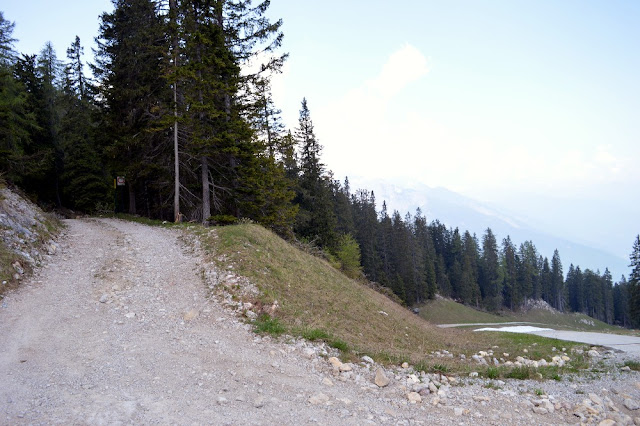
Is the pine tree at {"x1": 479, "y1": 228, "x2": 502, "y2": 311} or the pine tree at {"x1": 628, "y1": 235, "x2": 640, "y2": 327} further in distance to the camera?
the pine tree at {"x1": 479, "y1": 228, "x2": 502, "y2": 311}

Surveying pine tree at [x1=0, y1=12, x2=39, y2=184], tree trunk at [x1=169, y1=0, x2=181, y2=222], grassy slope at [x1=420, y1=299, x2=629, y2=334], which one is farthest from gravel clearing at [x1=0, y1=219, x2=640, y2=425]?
grassy slope at [x1=420, y1=299, x2=629, y2=334]

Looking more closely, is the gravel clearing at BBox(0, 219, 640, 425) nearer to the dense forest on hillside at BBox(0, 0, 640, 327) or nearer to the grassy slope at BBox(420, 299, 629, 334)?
the dense forest on hillside at BBox(0, 0, 640, 327)

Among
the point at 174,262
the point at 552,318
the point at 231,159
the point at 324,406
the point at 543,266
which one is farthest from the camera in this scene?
the point at 543,266

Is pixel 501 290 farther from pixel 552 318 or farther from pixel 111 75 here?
pixel 111 75

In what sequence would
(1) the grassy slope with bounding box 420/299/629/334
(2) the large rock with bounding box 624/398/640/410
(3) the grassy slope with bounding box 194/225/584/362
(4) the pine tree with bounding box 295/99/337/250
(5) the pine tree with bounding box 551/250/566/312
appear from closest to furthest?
1. (2) the large rock with bounding box 624/398/640/410
2. (3) the grassy slope with bounding box 194/225/584/362
3. (4) the pine tree with bounding box 295/99/337/250
4. (1) the grassy slope with bounding box 420/299/629/334
5. (5) the pine tree with bounding box 551/250/566/312

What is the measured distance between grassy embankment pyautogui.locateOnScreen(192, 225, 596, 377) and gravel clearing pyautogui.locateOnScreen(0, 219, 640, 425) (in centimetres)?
94

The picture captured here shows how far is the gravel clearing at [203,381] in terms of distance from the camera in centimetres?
505

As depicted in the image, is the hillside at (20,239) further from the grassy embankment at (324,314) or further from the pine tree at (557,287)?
the pine tree at (557,287)

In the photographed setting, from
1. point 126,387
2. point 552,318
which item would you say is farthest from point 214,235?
point 552,318

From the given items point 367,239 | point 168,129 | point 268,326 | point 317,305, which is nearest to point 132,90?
point 168,129

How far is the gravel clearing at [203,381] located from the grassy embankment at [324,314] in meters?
0.94

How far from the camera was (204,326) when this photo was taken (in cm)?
860

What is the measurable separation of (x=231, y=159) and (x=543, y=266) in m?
129

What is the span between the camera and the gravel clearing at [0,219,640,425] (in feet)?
16.6
